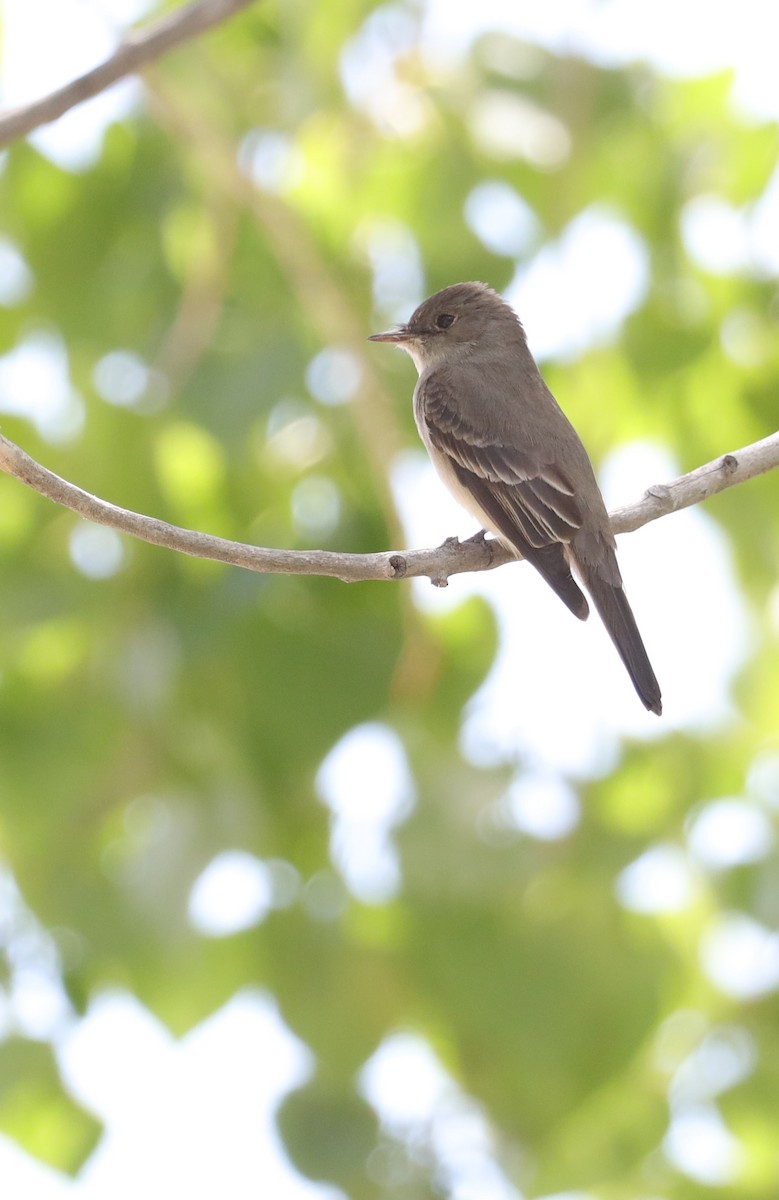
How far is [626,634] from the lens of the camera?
4.12 meters

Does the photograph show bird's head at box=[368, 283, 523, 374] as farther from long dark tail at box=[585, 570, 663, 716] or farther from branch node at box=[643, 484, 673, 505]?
branch node at box=[643, 484, 673, 505]

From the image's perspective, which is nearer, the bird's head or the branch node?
the branch node

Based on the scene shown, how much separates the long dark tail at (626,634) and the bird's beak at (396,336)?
1108mm

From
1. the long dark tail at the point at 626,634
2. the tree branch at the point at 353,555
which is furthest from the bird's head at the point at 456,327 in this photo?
the tree branch at the point at 353,555

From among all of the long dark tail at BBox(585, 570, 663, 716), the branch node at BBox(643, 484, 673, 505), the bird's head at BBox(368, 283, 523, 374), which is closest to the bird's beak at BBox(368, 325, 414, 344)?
the bird's head at BBox(368, 283, 523, 374)

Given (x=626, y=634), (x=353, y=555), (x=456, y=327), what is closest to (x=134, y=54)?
(x=353, y=555)

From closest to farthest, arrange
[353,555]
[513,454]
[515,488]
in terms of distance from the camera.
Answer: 1. [353,555]
2. [515,488]
3. [513,454]

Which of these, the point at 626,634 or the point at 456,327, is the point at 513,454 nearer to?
the point at 626,634

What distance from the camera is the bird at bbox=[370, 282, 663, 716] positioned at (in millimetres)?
4180

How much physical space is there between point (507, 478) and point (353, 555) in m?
1.51

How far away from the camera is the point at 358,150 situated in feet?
15.1

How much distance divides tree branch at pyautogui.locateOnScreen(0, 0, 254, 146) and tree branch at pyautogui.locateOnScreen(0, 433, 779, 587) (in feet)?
3.19

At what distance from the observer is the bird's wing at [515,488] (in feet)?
13.6

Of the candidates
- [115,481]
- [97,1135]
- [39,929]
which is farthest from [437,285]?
[97,1135]
